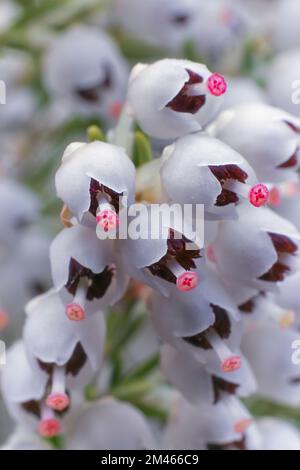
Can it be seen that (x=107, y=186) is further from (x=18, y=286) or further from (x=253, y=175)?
(x=18, y=286)

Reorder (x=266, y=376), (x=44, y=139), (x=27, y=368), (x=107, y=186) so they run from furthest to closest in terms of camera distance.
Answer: (x=44, y=139) → (x=266, y=376) → (x=27, y=368) → (x=107, y=186)

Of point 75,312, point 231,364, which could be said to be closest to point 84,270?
point 75,312

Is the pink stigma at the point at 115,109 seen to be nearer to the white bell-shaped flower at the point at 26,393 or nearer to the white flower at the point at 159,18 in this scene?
the white flower at the point at 159,18

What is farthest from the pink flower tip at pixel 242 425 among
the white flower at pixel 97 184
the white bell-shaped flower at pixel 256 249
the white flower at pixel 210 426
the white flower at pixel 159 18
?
the white flower at pixel 159 18

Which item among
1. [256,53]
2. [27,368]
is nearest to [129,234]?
[27,368]

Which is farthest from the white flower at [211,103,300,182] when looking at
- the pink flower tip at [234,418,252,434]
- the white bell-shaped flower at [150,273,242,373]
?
the pink flower tip at [234,418,252,434]
